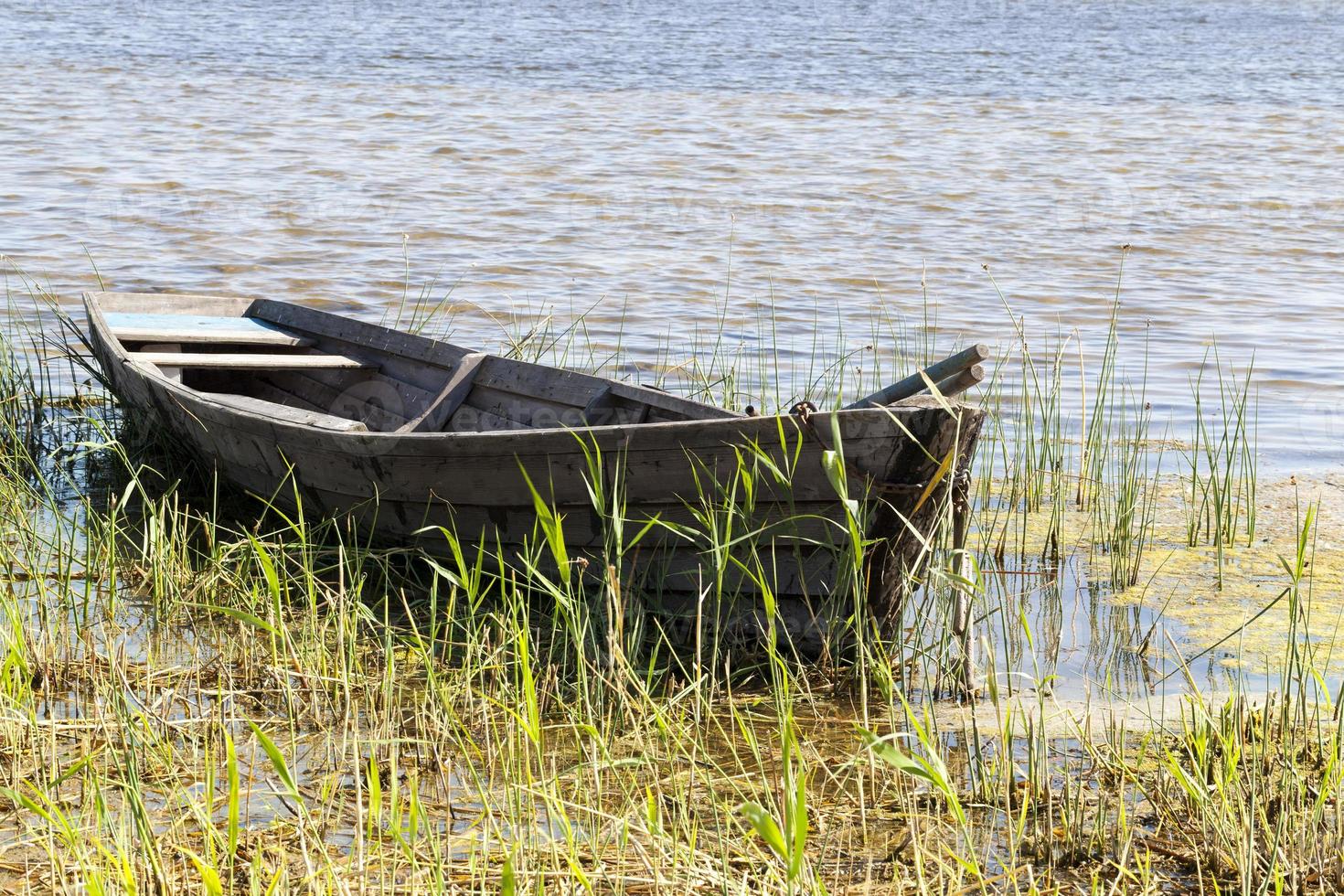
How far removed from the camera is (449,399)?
18.9ft

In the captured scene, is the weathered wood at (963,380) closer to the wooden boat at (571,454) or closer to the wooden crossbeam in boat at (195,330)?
the wooden boat at (571,454)

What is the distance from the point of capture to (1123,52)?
2684 cm

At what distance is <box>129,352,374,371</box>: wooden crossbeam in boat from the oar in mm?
3155

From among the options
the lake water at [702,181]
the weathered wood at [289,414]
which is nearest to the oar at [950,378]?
the weathered wood at [289,414]

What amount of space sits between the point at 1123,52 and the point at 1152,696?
24.9m

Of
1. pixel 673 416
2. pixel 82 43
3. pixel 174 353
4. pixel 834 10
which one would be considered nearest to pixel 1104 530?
pixel 673 416

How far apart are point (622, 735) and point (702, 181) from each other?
10.8 m

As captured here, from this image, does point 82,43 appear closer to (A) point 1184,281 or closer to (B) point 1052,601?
(A) point 1184,281

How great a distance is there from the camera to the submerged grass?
2.88 meters

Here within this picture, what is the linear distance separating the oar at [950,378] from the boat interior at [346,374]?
91cm

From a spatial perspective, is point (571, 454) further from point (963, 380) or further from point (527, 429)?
point (963, 380)

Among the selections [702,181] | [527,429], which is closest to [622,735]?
[527,429]

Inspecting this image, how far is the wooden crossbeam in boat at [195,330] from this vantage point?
6.68 meters

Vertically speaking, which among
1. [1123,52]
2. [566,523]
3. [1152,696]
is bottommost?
[1152,696]
